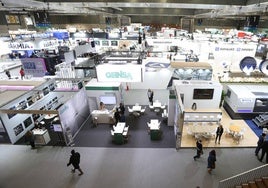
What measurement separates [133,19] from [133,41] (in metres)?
27.9

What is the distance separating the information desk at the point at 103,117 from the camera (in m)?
9.70

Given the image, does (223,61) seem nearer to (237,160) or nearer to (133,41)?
(133,41)

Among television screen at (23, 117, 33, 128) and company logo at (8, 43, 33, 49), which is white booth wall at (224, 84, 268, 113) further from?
company logo at (8, 43, 33, 49)

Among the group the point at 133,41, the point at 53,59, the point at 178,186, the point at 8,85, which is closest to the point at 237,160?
the point at 178,186

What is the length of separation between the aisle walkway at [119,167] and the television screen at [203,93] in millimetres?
3239

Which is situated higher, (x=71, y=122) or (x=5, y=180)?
(x=71, y=122)

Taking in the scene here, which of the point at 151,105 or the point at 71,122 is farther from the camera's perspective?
the point at 151,105

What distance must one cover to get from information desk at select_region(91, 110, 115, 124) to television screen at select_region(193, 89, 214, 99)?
486 centimetres

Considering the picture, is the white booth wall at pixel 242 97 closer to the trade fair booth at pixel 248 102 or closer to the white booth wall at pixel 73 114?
the trade fair booth at pixel 248 102

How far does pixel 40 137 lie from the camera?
Result: 26.9 feet

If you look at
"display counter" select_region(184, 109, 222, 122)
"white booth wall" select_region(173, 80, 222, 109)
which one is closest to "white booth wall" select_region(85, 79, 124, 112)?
"white booth wall" select_region(173, 80, 222, 109)

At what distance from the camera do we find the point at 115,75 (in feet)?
28.6

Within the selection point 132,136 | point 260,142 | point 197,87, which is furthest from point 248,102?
point 132,136

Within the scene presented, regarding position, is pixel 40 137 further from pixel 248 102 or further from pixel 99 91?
pixel 248 102
